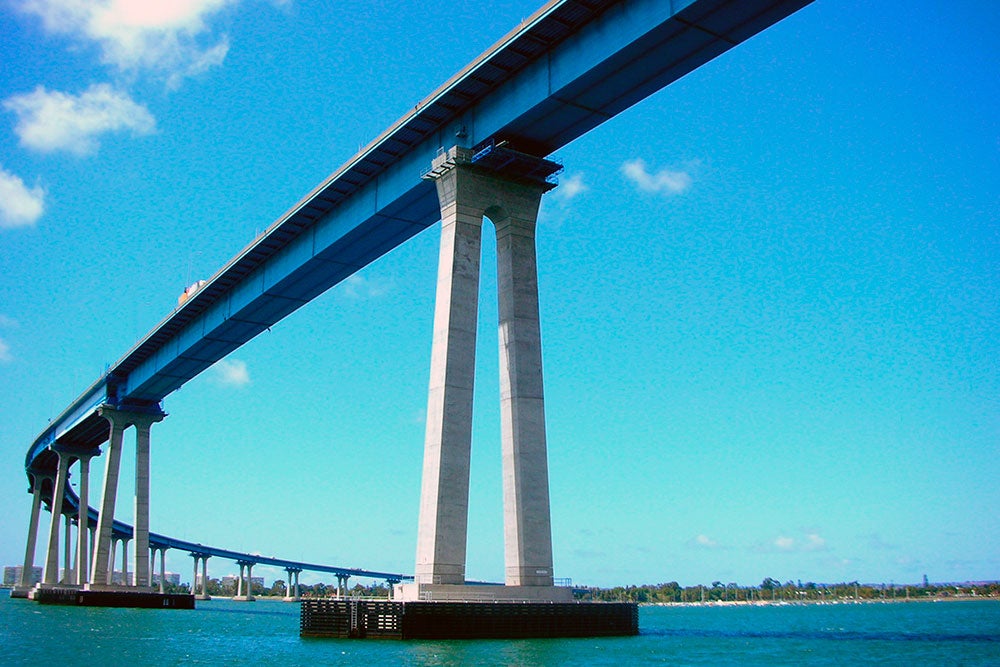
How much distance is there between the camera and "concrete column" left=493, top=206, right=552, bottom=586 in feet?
112

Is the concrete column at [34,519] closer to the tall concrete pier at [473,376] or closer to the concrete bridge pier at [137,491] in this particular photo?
the concrete bridge pier at [137,491]

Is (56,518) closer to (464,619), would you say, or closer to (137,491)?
(137,491)

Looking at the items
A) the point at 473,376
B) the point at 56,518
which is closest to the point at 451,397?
the point at 473,376

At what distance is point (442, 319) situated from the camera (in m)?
35.1

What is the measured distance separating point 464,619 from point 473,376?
29.7ft

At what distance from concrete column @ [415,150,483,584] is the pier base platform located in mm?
2245

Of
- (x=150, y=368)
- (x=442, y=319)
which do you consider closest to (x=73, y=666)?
(x=442, y=319)

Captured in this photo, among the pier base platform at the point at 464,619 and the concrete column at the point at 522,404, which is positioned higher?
the concrete column at the point at 522,404

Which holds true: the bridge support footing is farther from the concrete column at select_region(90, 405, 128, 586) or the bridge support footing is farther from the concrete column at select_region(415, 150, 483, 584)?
the concrete column at select_region(415, 150, 483, 584)

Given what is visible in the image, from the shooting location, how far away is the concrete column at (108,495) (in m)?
81.9

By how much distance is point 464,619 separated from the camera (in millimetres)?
29828

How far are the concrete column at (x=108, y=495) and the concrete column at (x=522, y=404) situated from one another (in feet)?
185

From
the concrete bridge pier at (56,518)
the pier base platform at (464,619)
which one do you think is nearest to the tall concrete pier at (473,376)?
the pier base platform at (464,619)

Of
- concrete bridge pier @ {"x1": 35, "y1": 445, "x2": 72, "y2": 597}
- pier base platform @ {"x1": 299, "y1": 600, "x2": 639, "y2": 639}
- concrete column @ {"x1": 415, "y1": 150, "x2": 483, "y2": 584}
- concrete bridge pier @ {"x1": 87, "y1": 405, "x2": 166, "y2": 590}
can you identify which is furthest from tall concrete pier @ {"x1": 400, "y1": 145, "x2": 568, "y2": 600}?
concrete bridge pier @ {"x1": 35, "y1": 445, "x2": 72, "y2": 597}
